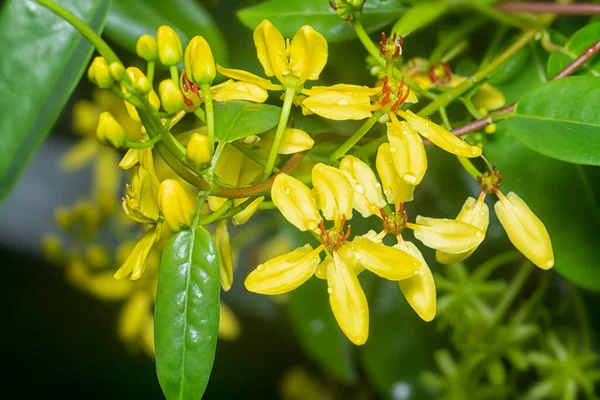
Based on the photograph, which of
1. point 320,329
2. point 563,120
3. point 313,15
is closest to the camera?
point 563,120

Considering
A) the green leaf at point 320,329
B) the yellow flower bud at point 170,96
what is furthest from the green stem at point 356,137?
the green leaf at point 320,329

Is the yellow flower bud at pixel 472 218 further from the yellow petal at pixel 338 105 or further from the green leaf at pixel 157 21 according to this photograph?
the green leaf at pixel 157 21

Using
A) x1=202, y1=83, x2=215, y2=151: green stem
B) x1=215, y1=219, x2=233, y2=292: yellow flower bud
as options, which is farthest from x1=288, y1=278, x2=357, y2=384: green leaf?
x1=202, y1=83, x2=215, y2=151: green stem

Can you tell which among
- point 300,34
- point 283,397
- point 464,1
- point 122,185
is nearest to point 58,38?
point 300,34

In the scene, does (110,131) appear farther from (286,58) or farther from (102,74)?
(286,58)

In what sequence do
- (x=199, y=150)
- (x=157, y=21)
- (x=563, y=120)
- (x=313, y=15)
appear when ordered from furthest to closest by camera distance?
1. (x=157, y=21)
2. (x=313, y=15)
3. (x=563, y=120)
4. (x=199, y=150)

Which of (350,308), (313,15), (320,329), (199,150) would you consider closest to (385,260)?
(350,308)
